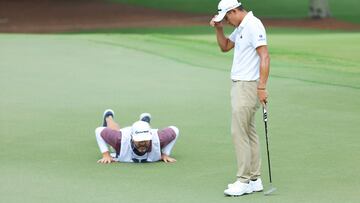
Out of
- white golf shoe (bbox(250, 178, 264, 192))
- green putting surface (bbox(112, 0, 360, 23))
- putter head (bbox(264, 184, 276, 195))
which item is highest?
green putting surface (bbox(112, 0, 360, 23))

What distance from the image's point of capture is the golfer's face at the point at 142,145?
11.9 m

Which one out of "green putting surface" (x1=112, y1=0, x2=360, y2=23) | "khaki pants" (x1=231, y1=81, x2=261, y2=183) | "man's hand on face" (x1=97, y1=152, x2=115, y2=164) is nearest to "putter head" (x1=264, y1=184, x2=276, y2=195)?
"khaki pants" (x1=231, y1=81, x2=261, y2=183)

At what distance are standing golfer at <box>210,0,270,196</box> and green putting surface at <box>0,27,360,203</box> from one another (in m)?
0.37

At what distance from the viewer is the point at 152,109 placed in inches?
651

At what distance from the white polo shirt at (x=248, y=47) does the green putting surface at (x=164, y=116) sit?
1.23 m

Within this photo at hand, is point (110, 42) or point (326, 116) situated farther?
point (110, 42)

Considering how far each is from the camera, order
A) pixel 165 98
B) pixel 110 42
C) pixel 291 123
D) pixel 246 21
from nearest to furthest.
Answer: pixel 246 21, pixel 291 123, pixel 165 98, pixel 110 42

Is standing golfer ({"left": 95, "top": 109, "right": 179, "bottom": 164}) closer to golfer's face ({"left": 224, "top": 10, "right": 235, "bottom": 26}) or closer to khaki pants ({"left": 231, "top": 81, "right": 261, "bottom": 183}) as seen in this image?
khaki pants ({"left": 231, "top": 81, "right": 261, "bottom": 183})

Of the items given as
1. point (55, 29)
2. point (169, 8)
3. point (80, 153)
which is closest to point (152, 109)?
point (80, 153)

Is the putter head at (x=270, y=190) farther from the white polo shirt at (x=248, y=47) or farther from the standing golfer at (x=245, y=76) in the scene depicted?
the white polo shirt at (x=248, y=47)

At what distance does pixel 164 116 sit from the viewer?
15820 mm

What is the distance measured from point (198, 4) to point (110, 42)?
2837 centimetres

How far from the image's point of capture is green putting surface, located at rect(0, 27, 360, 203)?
36.5 ft

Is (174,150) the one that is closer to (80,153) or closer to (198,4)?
(80,153)
